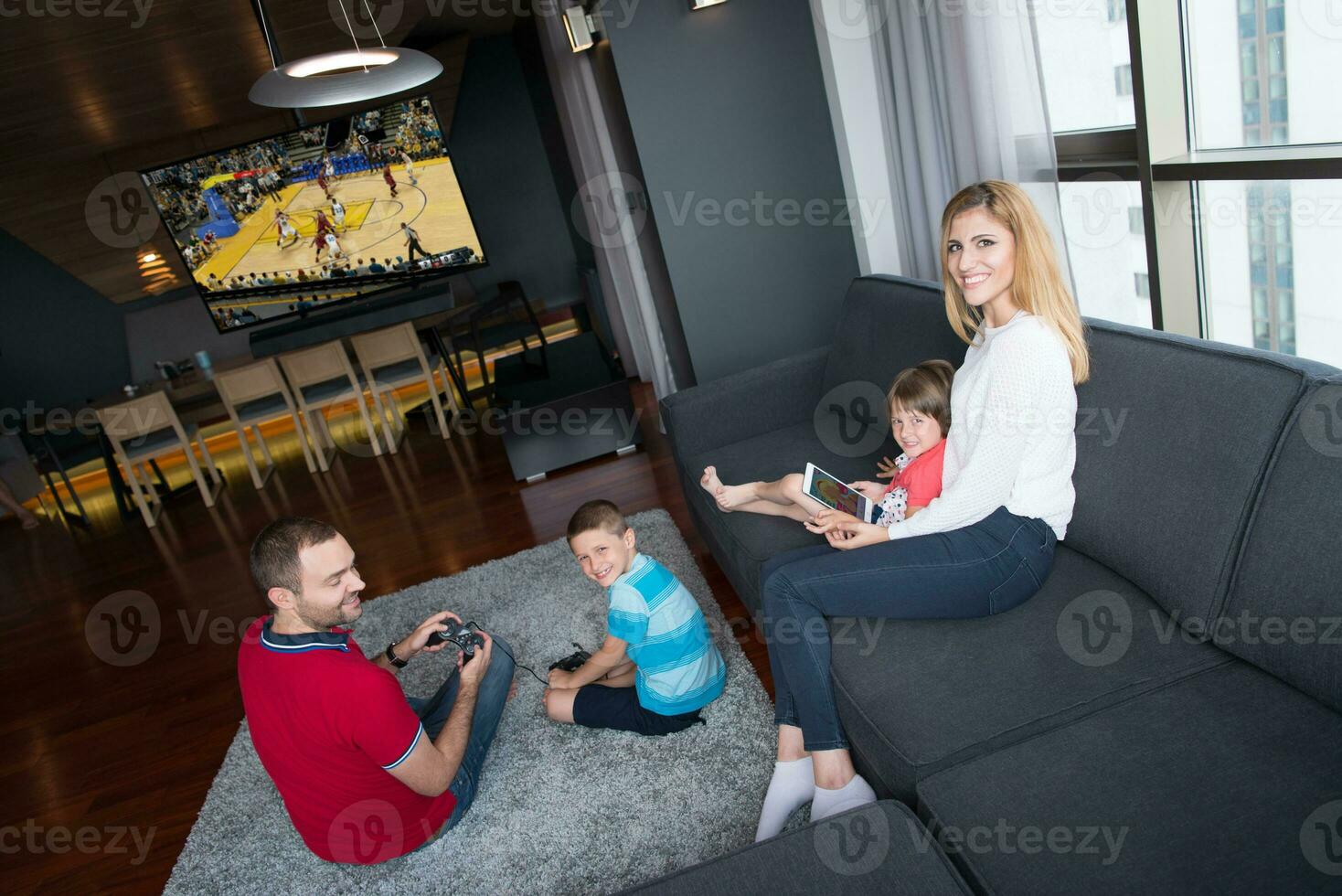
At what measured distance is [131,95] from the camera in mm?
5480

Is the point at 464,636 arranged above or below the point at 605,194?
below

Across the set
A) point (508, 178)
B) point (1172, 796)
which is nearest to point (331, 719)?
point (1172, 796)

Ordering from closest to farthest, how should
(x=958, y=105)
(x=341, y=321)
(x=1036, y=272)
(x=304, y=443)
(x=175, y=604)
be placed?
1. (x=1036, y=272)
2. (x=958, y=105)
3. (x=175, y=604)
4. (x=304, y=443)
5. (x=341, y=321)

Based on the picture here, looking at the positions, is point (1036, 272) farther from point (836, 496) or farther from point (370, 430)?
point (370, 430)

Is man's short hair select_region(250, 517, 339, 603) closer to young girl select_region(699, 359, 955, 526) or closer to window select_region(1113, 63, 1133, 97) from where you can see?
young girl select_region(699, 359, 955, 526)

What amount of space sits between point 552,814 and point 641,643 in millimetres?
472

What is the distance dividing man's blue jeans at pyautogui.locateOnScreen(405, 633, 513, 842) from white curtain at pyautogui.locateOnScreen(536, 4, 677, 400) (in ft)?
7.54

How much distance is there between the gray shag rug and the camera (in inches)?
80.4

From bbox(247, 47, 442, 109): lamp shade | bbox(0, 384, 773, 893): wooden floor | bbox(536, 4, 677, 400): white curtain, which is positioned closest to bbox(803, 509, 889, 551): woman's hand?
bbox(0, 384, 773, 893): wooden floor

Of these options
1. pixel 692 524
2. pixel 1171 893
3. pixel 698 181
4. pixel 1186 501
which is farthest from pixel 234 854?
pixel 698 181

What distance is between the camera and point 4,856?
Result: 8.89 ft

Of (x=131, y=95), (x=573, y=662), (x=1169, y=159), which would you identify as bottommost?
(x=573, y=662)

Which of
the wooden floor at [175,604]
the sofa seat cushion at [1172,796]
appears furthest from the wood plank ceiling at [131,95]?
the sofa seat cushion at [1172,796]

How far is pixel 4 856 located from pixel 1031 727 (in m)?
2.97
